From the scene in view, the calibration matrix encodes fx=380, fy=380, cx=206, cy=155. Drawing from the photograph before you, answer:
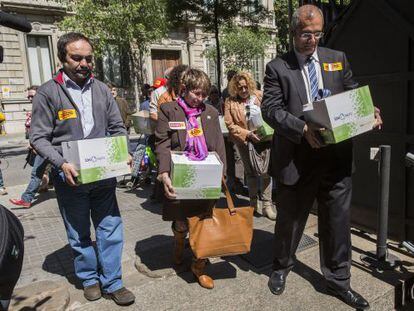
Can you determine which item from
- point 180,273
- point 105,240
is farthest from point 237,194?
point 105,240

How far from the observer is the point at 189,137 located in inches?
121

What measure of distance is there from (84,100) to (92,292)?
59.2 inches

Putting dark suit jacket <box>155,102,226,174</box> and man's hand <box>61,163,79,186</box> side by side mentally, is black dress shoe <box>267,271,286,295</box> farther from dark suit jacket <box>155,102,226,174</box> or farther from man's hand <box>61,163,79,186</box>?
man's hand <box>61,163,79,186</box>

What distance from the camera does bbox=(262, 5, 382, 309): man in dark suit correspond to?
8.72 feet

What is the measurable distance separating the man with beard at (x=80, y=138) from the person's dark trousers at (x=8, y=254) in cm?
69

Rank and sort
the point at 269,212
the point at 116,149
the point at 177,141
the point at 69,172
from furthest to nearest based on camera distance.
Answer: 1. the point at 269,212
2. the point at 177,141
3. the point at 116,149
4. the point at 69,172

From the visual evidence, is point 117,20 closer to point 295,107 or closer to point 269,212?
point 269,212

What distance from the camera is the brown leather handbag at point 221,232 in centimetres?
291

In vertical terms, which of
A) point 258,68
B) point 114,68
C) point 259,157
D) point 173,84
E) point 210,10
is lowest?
point 259,157

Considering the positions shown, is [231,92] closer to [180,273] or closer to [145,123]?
[145,123]

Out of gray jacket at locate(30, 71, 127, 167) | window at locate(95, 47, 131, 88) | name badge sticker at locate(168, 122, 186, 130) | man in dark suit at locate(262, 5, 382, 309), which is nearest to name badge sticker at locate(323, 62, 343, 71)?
man in dark suit at locate(262, 5, 382, 309)

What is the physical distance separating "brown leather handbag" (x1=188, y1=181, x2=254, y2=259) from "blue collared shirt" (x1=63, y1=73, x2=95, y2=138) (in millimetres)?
1040

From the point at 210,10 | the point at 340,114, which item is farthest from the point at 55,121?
the point at 210,10

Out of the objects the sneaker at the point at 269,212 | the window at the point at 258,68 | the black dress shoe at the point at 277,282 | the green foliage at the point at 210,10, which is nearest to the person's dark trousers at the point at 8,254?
the black dress shoe at the point at 277,282
